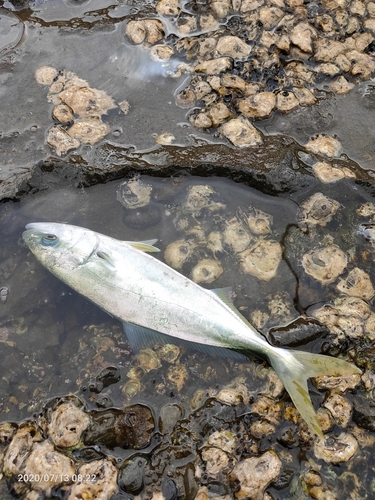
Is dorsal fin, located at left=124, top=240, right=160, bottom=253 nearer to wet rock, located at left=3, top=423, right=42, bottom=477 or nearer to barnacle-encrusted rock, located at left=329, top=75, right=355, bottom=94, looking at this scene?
wet rock, located at left=3, top=423, right=42, bottom=477

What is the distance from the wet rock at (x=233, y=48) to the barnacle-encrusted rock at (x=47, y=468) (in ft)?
12.6

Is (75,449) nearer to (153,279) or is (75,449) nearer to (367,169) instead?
(153,279)

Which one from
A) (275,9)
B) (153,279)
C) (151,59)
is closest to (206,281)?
(153,279)

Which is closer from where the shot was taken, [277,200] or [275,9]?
[277,200]

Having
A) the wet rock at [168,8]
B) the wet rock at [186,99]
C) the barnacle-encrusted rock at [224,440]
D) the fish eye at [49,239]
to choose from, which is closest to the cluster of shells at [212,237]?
the fish eye at [49,239]

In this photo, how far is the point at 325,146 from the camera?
12.1 feet

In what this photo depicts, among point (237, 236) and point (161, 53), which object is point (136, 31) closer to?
point (161, 53)

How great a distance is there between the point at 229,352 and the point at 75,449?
1289 millimetres

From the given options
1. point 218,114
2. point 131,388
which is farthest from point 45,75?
point 131,388

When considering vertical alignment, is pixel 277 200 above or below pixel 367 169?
below

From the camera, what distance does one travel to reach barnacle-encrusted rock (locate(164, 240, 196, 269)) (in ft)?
11.2

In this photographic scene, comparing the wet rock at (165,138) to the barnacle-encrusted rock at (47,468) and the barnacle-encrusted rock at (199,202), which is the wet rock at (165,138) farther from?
the barnacle-encrusted rock at (47,468)

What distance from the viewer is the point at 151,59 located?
164 inches

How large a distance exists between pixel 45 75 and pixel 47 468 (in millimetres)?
3489
